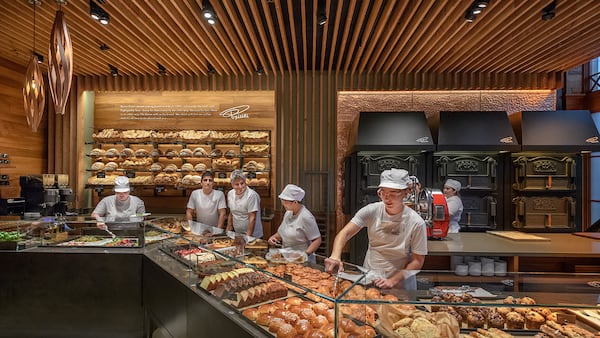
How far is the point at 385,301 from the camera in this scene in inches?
50.4

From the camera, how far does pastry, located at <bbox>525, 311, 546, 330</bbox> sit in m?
1.43

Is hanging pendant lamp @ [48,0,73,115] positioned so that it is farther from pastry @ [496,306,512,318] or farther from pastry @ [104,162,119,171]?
pastry @ [104,162,119,171]

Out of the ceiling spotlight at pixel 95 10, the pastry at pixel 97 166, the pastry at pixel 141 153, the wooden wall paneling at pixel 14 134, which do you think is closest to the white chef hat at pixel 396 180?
the ceiling spotlight at pixel 95 10

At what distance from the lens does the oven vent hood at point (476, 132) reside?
478 cm

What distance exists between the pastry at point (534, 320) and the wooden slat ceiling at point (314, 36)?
302 centimetres

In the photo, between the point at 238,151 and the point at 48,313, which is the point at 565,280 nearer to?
the point at 48,313

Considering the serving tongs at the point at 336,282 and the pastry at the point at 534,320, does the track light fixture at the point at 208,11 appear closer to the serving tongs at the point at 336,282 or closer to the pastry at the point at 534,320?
the serving tongs at the point at 336,282

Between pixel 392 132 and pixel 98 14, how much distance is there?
12.6 ft

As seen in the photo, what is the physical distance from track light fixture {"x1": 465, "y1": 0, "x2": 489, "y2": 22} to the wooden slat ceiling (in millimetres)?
94

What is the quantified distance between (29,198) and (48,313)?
2385 millimetres

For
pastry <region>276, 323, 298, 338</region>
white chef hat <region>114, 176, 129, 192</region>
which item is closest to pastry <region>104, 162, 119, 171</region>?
white chef hat <region>114, 176, 129, 192</region>

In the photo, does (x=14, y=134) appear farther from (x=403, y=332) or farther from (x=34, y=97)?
(x=403, y=332)

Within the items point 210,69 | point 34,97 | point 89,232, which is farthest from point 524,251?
point 210,69

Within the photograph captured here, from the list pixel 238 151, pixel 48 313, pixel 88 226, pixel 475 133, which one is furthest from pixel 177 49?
pixel 475 133
